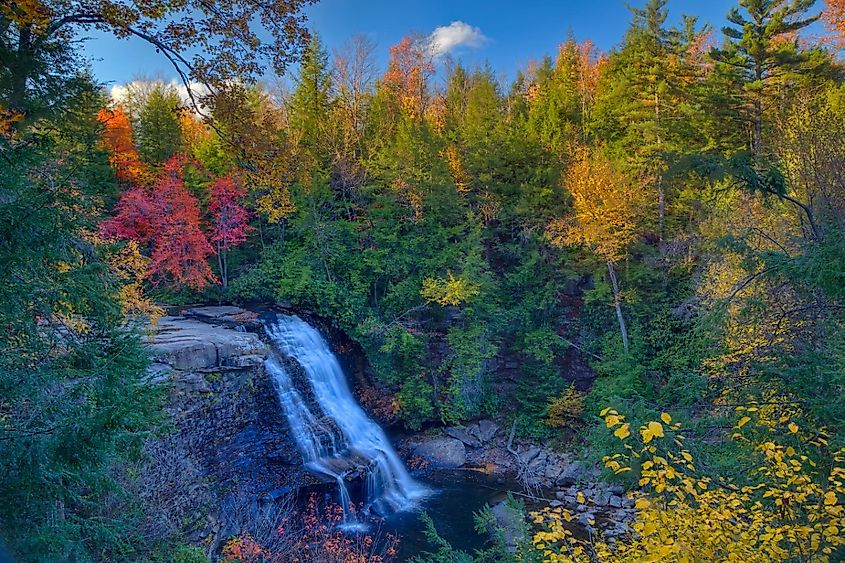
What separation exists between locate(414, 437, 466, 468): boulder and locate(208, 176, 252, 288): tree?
9.18m

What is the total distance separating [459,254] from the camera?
16.4 metres

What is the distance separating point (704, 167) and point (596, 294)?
35.1ft

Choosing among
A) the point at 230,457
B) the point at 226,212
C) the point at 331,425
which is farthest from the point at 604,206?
the point at 226,212

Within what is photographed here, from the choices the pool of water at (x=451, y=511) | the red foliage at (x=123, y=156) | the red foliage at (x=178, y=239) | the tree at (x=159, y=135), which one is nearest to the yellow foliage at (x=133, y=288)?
the red foliage at (x=178, y=239)

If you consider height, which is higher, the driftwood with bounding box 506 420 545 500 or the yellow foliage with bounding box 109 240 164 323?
the yellow foliage with bounding box 109 240 164 323

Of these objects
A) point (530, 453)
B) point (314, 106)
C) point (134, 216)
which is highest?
point (314, 106)

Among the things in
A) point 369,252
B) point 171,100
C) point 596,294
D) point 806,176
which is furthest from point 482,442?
point 171,100

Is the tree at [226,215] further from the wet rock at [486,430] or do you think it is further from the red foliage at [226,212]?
the wet rock at [486,430]

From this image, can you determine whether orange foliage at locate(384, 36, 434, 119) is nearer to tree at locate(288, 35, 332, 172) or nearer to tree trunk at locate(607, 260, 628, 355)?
tree at locate(288, 35, 332, 172)

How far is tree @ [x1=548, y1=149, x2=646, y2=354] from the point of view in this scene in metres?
14.3

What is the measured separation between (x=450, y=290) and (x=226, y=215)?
851 cm

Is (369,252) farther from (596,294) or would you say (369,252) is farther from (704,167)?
(704,167)

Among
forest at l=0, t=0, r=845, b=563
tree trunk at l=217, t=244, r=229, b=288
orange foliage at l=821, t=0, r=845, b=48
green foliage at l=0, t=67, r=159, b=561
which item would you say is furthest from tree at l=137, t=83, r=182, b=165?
orange foliage at l=821, t=0, r=845, b=48

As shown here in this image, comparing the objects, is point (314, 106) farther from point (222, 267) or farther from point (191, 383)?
point (191, 383)
